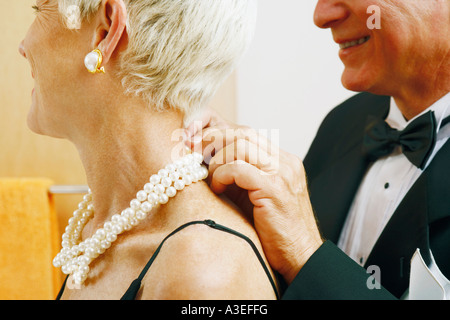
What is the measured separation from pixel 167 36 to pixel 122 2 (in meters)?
0.08

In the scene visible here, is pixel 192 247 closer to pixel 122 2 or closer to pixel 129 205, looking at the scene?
pixel 129 205

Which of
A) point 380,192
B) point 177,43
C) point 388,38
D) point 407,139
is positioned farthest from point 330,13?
point 177,43

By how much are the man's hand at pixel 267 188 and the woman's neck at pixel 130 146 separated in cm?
9

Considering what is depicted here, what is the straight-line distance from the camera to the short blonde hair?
0.75 metres

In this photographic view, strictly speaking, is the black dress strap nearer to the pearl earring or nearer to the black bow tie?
the pearl earring

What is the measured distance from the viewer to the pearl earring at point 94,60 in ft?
2.45

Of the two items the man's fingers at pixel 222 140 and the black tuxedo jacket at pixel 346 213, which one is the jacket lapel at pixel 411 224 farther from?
the man's fingers at pixel 222 140

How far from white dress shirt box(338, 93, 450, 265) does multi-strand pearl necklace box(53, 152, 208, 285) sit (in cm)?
57

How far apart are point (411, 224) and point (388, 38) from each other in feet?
1.38

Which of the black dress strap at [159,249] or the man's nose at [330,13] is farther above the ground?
the man's nose at [330,13]

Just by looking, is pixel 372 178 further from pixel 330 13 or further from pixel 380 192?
pixel 330 13

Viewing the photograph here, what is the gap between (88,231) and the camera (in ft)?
3.11

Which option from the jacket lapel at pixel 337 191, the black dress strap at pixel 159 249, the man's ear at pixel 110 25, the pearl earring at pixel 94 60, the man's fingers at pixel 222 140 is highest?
the man's ear at pixel 110 25

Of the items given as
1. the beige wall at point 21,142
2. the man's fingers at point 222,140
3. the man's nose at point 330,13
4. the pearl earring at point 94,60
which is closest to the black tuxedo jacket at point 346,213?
the man's fingers at point 222,140
